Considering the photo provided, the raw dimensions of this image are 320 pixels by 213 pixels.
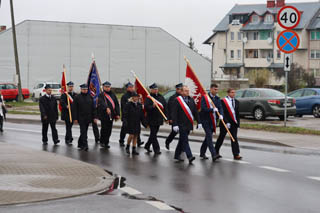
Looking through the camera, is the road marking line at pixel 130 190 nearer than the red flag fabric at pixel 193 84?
Yes

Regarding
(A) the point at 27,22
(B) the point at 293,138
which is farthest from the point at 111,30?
(B) the point at 293,138

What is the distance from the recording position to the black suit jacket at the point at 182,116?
42.9ft

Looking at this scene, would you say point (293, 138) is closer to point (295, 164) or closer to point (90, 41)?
point (295, 164)

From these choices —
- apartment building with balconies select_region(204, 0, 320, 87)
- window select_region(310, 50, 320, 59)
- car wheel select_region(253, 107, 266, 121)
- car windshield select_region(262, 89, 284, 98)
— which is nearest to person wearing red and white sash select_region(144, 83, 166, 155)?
car wheel select_region(253, 107, 266, 121)

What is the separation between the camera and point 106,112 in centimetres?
1591

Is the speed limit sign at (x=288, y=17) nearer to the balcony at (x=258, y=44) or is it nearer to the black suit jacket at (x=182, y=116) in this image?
the black suit jacket at (x=182, y=116)

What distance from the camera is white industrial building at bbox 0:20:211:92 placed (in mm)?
62062

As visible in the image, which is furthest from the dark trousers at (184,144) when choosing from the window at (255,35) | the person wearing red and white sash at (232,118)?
the window at (255,35)

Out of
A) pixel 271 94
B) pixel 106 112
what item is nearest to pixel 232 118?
pixel 106 112

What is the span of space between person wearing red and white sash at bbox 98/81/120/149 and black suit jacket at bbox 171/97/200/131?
3.09 meters

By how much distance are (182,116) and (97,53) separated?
177ft

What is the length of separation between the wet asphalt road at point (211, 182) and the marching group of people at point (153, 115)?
0.41 meters

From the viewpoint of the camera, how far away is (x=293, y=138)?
18.1 meters

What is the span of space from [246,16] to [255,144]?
77017 millimetres
